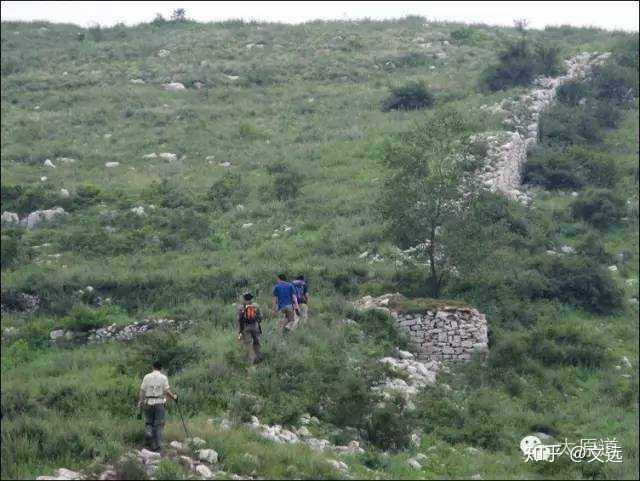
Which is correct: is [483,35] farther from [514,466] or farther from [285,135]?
[514,466]

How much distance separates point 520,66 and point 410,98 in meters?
4.79

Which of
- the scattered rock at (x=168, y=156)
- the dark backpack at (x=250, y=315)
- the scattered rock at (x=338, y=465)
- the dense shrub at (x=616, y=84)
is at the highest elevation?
the dense shrub at (x=616, y=84)

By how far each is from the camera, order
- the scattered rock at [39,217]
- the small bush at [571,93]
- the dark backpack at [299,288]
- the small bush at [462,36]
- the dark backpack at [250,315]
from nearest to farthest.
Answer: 1. the dark backpack at [250,315]
2. the dark backpack at [299,288]
3. the scattered rock at [39,217]
4. the small bush at [571,93]
5. the small bush at [462,36]

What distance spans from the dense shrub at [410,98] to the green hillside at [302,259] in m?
0.64

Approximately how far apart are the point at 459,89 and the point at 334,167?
34.2ft

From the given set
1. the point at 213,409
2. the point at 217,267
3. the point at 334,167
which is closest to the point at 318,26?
the point at 334,167

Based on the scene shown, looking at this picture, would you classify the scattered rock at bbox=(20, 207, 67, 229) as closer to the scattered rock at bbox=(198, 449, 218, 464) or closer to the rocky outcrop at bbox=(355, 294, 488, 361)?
the rocky outcrop at bbox=(355, 294, 488, 361)

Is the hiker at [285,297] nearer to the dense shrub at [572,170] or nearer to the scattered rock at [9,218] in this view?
the scattered rock at [9,218]

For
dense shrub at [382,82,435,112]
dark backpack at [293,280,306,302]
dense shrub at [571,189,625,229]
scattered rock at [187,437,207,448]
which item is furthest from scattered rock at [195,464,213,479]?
dense shrub at [382,82,435,112]

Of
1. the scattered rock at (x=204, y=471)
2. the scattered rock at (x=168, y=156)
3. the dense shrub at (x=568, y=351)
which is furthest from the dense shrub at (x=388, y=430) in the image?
the scattered rock at (x=168, y=156)

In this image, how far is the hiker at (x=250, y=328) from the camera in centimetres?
1541

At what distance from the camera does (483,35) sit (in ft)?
172

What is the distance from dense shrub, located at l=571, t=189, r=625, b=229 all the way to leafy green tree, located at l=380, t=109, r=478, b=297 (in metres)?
7.21

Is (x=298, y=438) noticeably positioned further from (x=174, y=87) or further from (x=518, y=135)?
(x=174, y=87)
